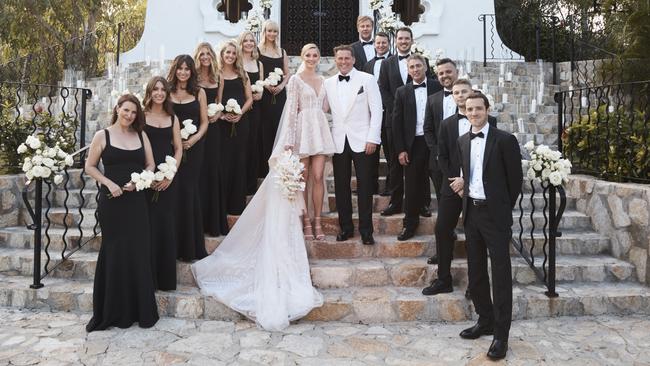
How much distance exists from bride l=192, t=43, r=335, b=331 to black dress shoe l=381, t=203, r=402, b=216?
0.89 metres

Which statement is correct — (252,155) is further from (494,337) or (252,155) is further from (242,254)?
(494,337)

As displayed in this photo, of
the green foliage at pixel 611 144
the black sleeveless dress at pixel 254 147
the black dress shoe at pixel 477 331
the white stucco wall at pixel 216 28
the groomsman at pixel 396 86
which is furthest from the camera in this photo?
the white stucco wall at pixel 216 28

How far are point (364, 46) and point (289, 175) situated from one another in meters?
2.85

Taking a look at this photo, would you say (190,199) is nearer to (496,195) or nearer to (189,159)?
(189,159)

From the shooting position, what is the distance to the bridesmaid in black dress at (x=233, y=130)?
5.94 metres

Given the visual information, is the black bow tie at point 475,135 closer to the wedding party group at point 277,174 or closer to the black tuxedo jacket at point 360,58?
the wedding party group at point 277,174

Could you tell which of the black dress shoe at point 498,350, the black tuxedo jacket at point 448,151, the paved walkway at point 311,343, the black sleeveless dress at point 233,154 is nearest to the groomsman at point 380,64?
the black sleeveless dress at point 233,154

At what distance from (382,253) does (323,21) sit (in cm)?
1027

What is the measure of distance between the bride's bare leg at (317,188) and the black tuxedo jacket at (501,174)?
1996mm

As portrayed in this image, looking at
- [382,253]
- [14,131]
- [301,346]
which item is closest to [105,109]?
[14,131]

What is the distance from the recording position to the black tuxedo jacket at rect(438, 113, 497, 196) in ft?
15.3

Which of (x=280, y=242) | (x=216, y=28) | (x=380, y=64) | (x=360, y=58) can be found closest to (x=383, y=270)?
(x=280, y=242)

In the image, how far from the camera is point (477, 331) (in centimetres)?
443

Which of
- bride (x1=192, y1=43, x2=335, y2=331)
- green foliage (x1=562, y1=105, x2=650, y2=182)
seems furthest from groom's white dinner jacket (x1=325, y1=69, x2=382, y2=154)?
green foliage (x1=562, y1=105, x2=650, y2=182)
